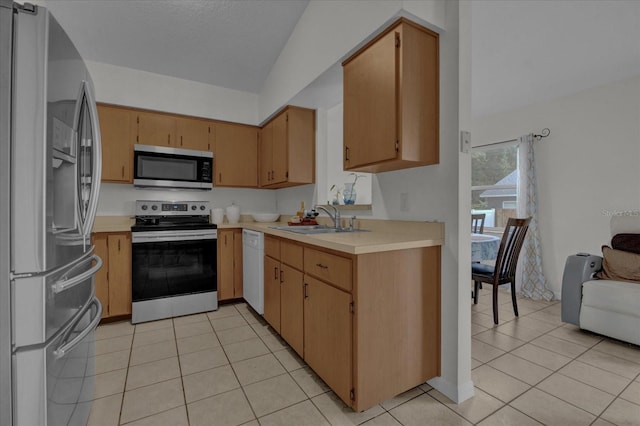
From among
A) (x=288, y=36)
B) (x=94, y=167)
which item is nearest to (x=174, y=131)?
(x=288, y=36)

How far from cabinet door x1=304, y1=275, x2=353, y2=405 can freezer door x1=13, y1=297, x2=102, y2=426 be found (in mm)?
1128

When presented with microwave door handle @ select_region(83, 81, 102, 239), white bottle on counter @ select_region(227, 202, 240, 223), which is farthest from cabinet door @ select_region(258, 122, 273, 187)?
microwave door handle @ select_region(83, 81, 102, 239)

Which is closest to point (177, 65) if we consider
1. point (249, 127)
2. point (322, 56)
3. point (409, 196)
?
point (249, 127)

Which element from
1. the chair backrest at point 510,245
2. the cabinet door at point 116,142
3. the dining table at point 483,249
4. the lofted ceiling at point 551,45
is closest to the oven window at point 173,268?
the cabinet door at point 116,142

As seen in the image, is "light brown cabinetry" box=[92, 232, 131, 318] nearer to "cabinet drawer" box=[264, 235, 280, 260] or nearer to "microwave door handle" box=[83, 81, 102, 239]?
"cabinet drawer" box=[264, 235, 280, 260]

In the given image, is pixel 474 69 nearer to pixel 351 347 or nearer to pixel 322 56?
pixel 322 56

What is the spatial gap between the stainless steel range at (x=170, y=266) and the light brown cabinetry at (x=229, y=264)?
10 cm

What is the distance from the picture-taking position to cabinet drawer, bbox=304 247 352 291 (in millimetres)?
1521

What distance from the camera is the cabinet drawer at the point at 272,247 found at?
237 centimetres

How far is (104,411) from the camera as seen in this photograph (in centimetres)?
160

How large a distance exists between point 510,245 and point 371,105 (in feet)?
6.96

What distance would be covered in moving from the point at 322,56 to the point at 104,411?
2.75 meters

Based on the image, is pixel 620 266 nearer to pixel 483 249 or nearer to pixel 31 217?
pixel 483 249

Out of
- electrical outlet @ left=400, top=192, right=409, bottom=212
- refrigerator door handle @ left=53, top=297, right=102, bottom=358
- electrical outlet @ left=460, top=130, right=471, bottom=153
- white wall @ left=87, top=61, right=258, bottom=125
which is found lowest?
refrigerator door handle @ left=53, top=297, right=102, bottom=358
